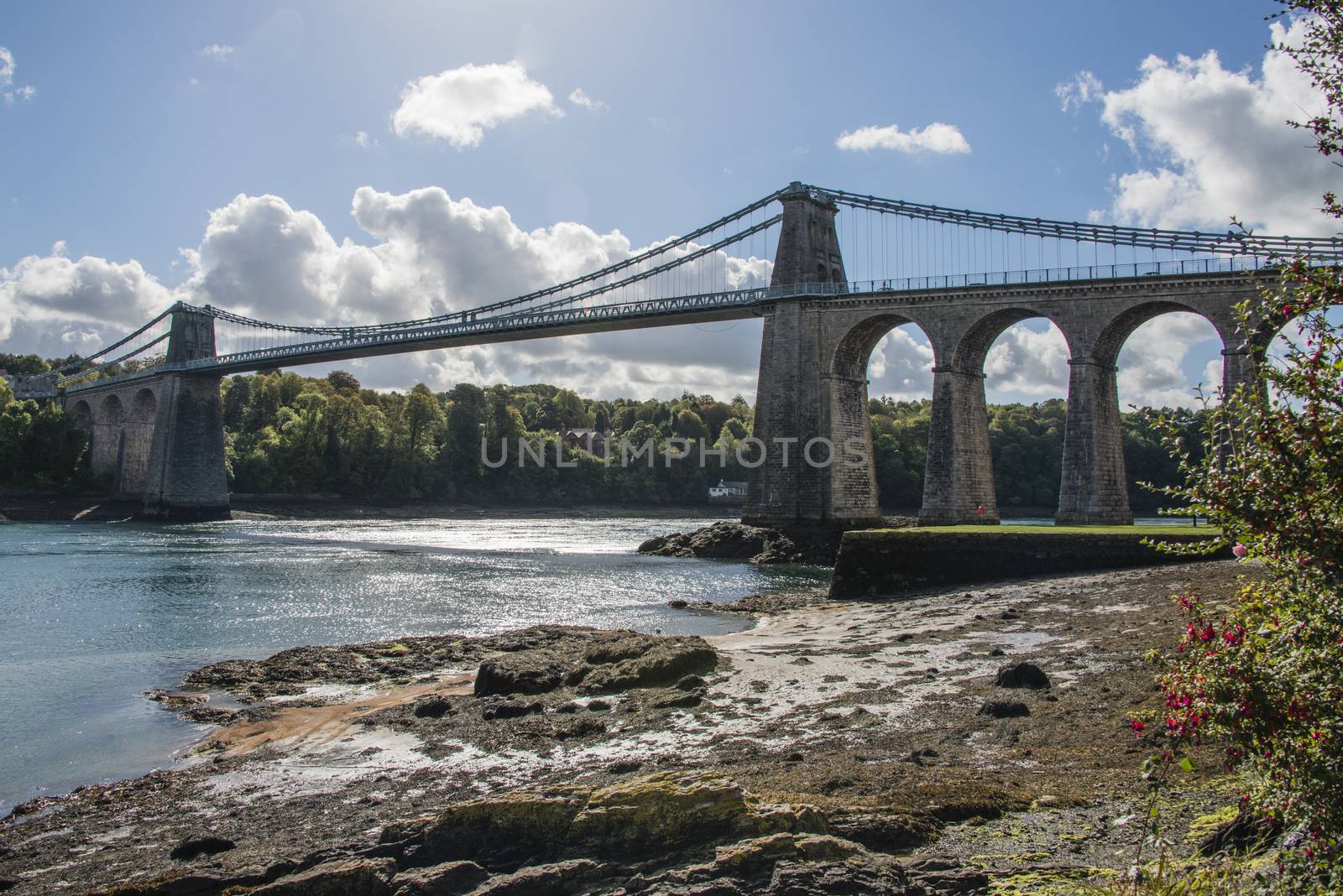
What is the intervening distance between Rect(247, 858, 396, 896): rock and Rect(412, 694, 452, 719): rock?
585 cm

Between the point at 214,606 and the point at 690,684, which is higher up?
the point at 690,684

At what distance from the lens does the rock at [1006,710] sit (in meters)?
8.90

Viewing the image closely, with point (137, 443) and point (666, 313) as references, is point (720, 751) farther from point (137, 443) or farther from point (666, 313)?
point (137, 443)

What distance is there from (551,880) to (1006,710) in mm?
5438

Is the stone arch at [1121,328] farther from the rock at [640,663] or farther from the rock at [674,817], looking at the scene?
the rock at [674,817]

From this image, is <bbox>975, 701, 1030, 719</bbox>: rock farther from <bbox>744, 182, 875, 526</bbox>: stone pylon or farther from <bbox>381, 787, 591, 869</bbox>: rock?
<bbox>744, 182, 875, 526</bbox>: stone pylon

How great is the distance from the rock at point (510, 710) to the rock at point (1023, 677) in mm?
5321

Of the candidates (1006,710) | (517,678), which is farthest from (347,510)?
(1006,710)

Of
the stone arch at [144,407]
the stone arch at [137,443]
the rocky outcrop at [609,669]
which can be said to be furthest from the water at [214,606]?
the stone arch at [144,407]

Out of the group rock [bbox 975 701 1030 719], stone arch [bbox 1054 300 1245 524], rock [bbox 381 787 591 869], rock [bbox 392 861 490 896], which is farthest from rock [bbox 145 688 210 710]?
stone arch [bbox 1054 300 1245 524]

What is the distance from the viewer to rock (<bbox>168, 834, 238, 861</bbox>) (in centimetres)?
718

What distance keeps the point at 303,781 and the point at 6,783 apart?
3.37 meters

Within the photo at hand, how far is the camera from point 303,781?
365 inches

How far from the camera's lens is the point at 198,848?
7.20m
